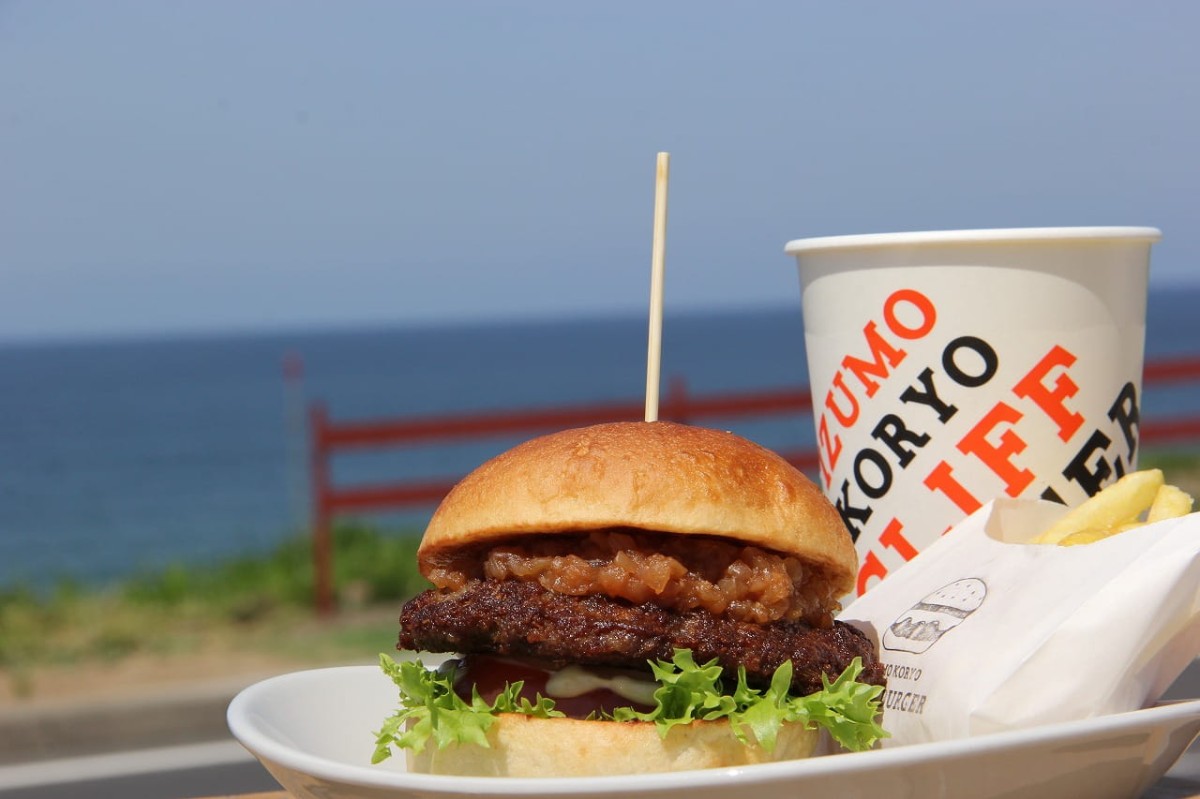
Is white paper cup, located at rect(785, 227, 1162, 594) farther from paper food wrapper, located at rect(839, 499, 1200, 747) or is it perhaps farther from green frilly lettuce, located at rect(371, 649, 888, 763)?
green frilly lettuce, located at rect(371, 649, 888, 763)

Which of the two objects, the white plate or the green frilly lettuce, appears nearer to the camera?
the white plate

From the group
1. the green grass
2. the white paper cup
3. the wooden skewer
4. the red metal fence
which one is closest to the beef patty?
the wooden skewer

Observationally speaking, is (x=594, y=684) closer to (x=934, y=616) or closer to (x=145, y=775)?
(x=934, y=616)

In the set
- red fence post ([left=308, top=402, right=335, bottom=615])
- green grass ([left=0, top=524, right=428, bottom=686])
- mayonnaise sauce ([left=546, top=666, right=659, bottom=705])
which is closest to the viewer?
mayonnaise sauce ([left=546, top=666, right=659, bottom=705])

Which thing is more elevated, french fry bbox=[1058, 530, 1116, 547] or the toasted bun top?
the toasted bun top

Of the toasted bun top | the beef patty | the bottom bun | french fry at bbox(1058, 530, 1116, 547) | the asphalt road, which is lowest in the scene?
the asphalt road

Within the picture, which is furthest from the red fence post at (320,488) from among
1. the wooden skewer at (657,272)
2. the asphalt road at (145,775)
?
the wooden skewer at (657,272)
